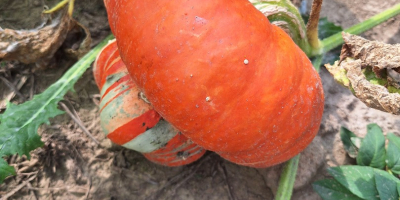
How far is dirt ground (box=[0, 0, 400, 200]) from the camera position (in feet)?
6.22

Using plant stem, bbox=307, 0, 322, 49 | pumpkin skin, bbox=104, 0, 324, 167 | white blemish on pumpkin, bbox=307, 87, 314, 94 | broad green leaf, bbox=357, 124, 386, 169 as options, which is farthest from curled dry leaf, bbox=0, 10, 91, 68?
broad green leaf, bbox=357, 124, 386, 169

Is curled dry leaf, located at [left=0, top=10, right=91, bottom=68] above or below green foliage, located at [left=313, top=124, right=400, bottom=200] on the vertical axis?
above

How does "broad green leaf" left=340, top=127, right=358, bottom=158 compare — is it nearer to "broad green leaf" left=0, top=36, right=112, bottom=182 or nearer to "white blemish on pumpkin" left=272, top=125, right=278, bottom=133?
"white blemish on pumpkin" left=272, top=125, right=278, bottom=133

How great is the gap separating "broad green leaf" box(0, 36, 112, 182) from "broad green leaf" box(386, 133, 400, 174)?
1662 mm

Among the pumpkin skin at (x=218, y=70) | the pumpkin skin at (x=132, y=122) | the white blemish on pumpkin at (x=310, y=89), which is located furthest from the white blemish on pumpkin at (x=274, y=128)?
the pumpkin skin at (x=132, y=122)

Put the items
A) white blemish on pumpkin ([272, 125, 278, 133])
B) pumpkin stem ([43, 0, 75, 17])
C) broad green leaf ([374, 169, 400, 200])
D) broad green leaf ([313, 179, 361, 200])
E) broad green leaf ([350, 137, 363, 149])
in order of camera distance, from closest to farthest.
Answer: white blemish on pumpkin ([272, 125, 278, 133]) < broad green leaf ([374, 169, 400, 200]) < broad green leaf ([313, 179, 361, 200]) < broad green leaf ([350, 137, 363, 149]) < pumpkin stem ([43, 0, 75, 17])

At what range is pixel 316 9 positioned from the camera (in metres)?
1.62

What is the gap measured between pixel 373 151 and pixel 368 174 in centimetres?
16

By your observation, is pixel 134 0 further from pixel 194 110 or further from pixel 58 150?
pixel 58 150

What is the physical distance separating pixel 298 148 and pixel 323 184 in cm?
41

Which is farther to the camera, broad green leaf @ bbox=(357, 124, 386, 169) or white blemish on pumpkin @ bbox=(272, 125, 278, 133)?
broad green leaf @ bbox=(357, 124, 386, 169)

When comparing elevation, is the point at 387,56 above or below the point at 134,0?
below

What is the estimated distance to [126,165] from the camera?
197 centimetres

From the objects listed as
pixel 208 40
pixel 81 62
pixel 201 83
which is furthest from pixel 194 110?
pixel 81 62
